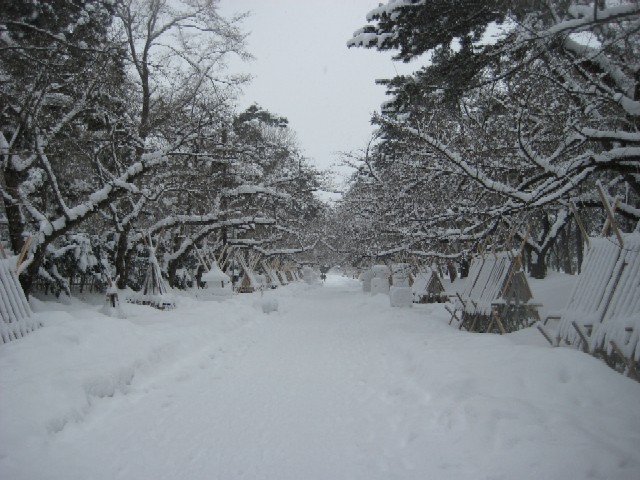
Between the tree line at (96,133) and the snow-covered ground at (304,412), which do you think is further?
the tree line at (96,133)

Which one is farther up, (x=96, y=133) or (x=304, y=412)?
(x=96, y=133)

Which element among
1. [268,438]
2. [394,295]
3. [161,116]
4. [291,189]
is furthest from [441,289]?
[268,438]

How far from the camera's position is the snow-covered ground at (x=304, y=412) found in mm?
3402

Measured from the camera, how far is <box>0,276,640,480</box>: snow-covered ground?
340cm

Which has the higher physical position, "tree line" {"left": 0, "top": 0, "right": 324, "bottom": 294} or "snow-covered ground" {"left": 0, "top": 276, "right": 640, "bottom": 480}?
"tree line" {"left": 0, "top": 0, "right": 324, "bottom": 294}

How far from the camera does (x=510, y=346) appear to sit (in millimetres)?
6695

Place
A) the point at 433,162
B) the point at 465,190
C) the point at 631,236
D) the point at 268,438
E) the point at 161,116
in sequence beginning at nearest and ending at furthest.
→ the point at 268,438 → the point at 631,236 → the point at 433,162 → the point at 465,190 → the point at 161,116

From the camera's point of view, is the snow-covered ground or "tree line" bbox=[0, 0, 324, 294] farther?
"tree line" bbox=[0, 0, 324, 294]

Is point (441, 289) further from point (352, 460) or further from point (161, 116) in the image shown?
point (352, 460)

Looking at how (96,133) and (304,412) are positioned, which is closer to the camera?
(304,412)

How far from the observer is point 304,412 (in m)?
4.89

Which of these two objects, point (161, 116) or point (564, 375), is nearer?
point (564, 375)

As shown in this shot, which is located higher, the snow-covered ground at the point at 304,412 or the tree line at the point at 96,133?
the tree line at the point at 96,133

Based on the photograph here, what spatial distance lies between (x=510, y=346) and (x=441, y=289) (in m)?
12.8
